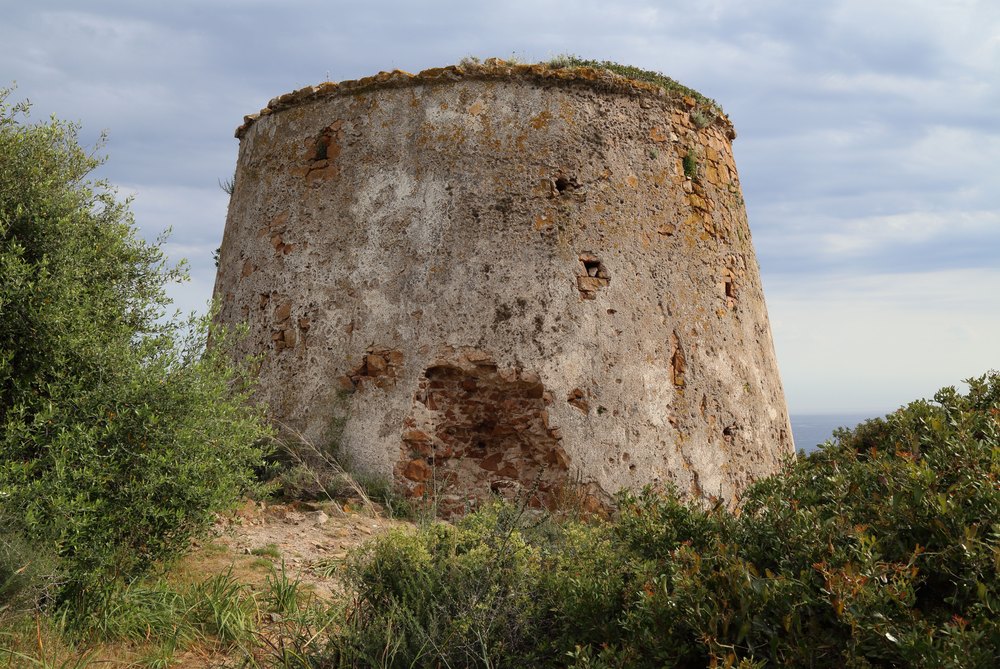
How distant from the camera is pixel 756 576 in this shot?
3.09m

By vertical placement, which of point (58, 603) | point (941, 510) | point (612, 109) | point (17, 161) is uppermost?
point (612, 109)

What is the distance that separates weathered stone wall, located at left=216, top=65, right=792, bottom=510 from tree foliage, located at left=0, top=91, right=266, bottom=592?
210cm

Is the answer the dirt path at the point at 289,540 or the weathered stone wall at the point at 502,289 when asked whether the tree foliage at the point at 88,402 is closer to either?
the dirt path at the point at 289,540

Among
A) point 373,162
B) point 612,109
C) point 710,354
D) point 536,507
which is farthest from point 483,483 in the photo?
point 612,109

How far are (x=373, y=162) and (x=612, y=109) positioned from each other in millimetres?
2351

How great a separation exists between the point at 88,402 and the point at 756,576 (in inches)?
145

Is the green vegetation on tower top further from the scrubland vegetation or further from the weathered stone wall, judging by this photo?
the scrubland vegetation

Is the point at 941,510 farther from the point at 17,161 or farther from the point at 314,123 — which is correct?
the point at 314,123

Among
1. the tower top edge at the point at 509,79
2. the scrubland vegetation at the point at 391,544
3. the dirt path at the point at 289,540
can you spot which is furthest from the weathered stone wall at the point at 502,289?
the scrubland vegetation at the point at 391,544

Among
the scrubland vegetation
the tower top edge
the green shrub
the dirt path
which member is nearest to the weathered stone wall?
the tower top edge

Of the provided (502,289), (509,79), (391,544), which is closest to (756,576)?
(391,544)

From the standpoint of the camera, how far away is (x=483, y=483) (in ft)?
23.3

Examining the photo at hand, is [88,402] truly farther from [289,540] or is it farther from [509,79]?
[509,79]

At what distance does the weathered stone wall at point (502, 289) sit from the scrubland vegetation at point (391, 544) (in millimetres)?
1748
